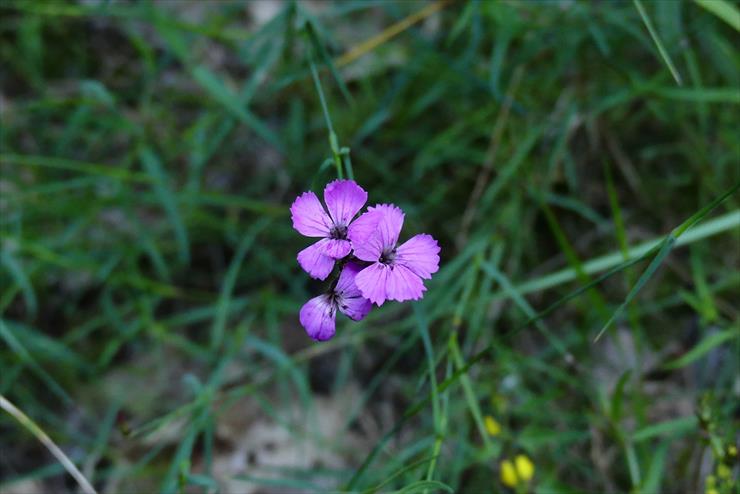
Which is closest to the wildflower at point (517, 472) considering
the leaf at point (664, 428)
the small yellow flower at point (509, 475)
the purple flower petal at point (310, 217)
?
the small yellow flower at point (509, 475)

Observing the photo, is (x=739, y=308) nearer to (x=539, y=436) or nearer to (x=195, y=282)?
(x=539, y=436)

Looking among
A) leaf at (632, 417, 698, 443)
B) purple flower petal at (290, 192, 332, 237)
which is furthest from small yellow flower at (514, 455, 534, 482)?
purple flower petal at (290, 192, 332, 237)

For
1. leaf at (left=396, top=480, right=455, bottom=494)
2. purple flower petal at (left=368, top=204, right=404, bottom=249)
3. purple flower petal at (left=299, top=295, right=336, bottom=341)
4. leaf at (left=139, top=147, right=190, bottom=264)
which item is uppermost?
leaf at (left=139, top=147, right=190, bottom=264)

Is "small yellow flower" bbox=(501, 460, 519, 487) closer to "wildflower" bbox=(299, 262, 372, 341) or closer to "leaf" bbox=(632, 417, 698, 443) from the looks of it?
"leaf" bbox=(632, 417, 698, 443)

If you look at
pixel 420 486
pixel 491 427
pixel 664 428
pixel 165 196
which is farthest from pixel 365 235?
pixel 165 196

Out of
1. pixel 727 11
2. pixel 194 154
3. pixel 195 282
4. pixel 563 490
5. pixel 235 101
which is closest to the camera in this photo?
pixel 727 11

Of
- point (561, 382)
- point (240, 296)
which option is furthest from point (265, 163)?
point (561, 382)
